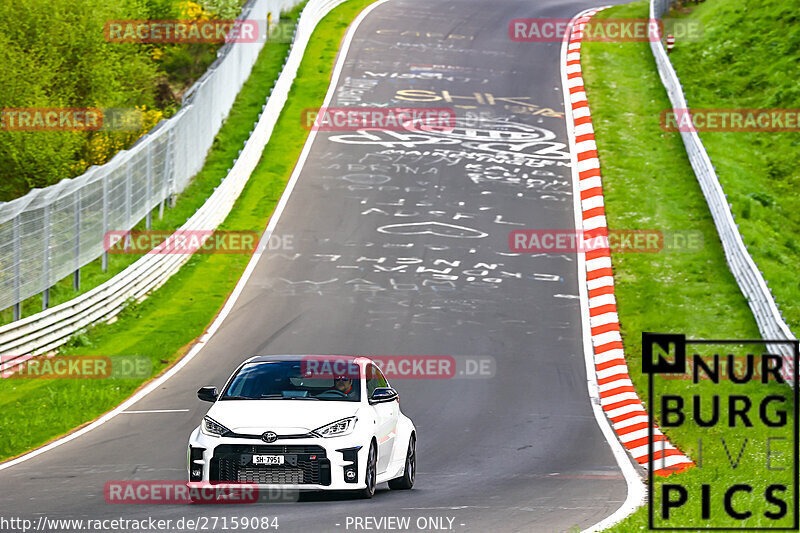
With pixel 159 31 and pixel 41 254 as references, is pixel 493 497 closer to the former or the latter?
pixel 41 254

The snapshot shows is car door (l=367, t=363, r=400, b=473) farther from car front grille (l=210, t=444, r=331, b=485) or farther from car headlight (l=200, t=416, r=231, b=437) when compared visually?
car headlight (l=200, t=416, r=231, b=437)

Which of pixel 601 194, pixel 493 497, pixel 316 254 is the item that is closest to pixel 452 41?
pixel 601 194

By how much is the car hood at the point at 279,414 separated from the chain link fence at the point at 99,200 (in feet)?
30.6

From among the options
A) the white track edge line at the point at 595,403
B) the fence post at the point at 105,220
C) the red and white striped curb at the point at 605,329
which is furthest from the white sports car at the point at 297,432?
the fence post at the point at 105,220

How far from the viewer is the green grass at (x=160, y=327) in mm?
16828

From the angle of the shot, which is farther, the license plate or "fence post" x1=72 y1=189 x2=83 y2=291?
"fence post" x1=72 y1=189 x2=83 y2=291

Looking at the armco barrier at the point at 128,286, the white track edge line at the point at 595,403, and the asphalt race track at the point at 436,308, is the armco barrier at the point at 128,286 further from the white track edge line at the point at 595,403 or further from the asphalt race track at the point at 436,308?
the white track edge line at the point at 595,403

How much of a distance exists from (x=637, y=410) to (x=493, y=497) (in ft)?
25.8

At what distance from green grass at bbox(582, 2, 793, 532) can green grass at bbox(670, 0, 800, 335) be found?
45.9 inches

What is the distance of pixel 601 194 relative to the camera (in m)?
32.9

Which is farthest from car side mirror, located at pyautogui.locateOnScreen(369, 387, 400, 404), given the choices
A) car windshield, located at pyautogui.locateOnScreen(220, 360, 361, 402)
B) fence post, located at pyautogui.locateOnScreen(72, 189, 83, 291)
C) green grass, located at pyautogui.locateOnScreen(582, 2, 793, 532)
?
fence post, located at pyautogui.locateOnScreen(72, 189, 83, 291)

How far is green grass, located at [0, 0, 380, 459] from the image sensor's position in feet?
55.2

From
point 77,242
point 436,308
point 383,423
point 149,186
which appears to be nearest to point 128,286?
point 77,242

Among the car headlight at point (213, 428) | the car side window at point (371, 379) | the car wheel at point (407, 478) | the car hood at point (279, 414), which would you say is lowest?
the car wheel at point (407, 478)
